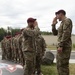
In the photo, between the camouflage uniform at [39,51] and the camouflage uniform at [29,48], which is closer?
the camouflage uniform at [29,48]

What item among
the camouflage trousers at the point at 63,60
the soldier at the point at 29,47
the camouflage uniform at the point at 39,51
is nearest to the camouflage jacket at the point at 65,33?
the camouflage trousers at the point at 63,60

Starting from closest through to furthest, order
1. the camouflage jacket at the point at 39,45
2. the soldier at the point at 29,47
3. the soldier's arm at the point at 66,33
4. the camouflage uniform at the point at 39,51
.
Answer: the soldier's arm at the point at 66,33
the soldier at the point at 29,47
the camouflage uniform at the point at 39,51
the camouflage jacket at the point at 39,45

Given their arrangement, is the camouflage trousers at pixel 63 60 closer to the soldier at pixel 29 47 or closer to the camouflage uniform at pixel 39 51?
the soldier at pixel 29 47

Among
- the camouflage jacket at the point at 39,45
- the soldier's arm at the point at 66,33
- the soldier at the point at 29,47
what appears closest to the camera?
the soldier's arm at the point at 66,33

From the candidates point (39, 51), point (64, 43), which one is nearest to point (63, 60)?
point (64, 43)

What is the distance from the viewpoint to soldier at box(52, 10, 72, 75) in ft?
26.4

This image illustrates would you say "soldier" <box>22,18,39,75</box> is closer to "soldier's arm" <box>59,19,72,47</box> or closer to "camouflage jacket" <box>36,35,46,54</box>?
"soldier's arm" <box>59,19,72,47</box>

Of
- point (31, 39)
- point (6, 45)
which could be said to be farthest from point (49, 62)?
point (31, 39)

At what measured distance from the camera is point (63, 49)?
8172 millimetres

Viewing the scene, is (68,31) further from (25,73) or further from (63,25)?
(25,73)

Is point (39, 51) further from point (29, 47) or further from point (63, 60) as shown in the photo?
point (63, 60)

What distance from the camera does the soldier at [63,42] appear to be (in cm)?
805

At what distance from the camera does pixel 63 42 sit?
8062mm

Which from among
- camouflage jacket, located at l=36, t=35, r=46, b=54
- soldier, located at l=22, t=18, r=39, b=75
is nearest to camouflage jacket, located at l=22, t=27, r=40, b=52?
soldier, located at l=22, t=18, r=39, b=75
